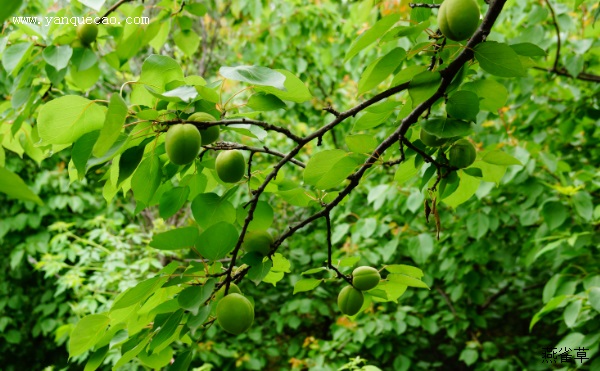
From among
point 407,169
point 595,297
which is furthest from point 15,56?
point 595,297

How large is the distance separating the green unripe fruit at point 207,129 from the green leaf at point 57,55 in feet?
1.89

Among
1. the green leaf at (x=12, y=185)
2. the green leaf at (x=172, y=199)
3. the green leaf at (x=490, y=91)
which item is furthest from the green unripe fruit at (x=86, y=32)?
the green leaf at (x=12, y=185)

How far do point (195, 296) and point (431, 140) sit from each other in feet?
1.55

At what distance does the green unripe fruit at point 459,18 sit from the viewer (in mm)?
726

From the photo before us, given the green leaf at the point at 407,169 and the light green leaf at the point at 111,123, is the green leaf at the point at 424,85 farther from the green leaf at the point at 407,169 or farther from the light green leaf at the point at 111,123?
the light green leaf at the point at 111,123

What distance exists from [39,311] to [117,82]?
1822 mm

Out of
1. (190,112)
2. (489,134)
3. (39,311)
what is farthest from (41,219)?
(190,112)

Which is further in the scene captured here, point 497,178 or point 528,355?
point 528,355

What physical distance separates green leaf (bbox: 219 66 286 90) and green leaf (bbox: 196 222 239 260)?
223 millimetres

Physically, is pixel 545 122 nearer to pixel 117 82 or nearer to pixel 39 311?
pixel 117 82

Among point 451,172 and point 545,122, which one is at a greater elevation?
point 451,172

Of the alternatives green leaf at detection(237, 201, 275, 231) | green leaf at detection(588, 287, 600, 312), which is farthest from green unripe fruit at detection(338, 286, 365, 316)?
green leaf at detection(588, 287, 600, 312)

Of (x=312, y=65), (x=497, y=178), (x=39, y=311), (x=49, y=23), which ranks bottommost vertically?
(x=39, y=311)

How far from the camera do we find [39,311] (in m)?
3.65
